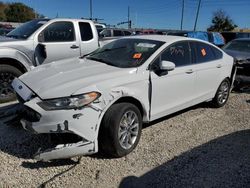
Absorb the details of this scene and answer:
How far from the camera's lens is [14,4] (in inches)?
3378

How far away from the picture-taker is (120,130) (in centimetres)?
392

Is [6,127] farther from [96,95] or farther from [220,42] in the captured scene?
[220,42]

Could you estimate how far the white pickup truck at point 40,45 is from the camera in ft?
19.8

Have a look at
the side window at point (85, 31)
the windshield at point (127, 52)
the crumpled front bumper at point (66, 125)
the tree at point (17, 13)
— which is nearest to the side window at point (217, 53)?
the windshield at point (127, 52)

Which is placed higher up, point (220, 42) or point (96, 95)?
point (96, 95)

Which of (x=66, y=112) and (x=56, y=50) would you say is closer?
(x=66, y=112)

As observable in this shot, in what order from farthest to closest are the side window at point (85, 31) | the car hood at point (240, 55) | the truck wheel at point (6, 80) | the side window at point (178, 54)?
the car hood at point (240, 55)
the side window at point (85, 31)
the truck wheel at point (6, 80)
the side window at point (178, 54)

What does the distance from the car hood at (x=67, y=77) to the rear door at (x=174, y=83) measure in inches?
24.1

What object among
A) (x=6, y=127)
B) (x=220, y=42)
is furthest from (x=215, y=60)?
(x=220, y=42)

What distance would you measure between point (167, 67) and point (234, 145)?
5.32ft

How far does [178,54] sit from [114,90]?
176 cm

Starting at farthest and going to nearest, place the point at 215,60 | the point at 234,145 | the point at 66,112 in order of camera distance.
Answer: the point at 215,60 → the point at 234,145 → the point at 66,112

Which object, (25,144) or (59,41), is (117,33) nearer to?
(59,41)

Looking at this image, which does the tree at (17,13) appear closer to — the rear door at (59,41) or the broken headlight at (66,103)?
the rear door at (59,41)
